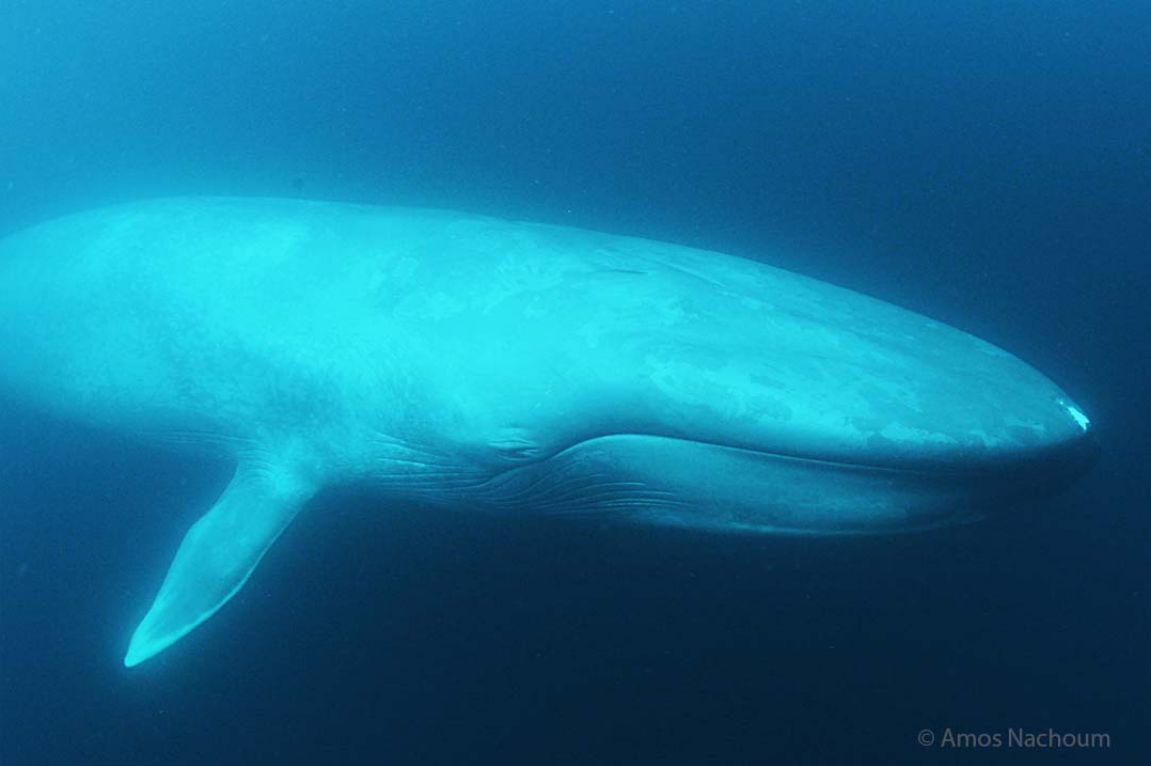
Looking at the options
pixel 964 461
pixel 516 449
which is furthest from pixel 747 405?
pixel 516 449

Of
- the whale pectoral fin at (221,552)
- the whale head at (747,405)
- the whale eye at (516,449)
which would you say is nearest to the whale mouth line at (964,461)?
the whale head at (747,405)

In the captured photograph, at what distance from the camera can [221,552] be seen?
5.30m

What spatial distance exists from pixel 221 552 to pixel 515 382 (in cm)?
258

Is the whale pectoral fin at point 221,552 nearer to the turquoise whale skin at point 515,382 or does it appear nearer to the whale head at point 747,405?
the turquoise whale skin at point 515,382

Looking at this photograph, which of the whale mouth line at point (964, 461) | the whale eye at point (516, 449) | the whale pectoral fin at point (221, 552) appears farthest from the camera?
the whale pectoral fin at point (221, 552)

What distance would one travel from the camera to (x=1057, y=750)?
23.6 ft

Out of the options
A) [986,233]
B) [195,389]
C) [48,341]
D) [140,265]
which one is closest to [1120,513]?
[986,233]

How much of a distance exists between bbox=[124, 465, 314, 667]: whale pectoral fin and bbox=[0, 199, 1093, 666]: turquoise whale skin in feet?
0.06

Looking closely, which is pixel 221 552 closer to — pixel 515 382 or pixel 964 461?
pixel 515 382

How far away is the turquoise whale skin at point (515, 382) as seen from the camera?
12.3 ft

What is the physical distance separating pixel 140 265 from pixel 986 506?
20.5 feet

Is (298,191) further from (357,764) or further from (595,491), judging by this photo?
(595,491)

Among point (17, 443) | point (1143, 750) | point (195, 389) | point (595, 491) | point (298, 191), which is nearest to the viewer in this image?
A: point (595, 491)

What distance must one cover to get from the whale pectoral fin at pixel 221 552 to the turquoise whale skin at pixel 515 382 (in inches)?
0.7
